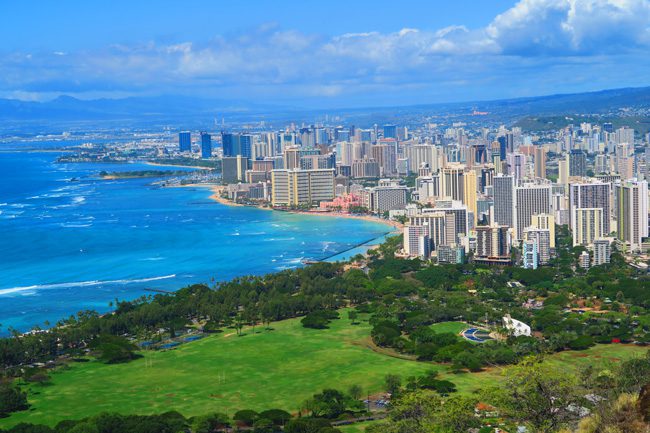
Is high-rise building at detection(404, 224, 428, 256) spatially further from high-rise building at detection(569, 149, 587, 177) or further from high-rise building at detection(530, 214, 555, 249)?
high-rise building at detection(569, 149, 587, 177)

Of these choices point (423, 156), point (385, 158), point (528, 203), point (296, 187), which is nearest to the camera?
point (528, 203)

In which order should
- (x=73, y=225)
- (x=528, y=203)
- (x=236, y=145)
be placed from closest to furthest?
(x=528, y=203)
(x=73, y=225)
(x=236, y=145)

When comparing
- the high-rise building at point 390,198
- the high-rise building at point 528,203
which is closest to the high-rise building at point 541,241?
the high-rise building at point 528,203

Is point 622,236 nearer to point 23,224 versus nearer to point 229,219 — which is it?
point 229,219

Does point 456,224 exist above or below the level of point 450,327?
above

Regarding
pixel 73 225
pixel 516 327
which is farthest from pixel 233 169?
pixel 516 327

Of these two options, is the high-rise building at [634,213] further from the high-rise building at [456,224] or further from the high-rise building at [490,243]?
the high-rise building at [456,224]

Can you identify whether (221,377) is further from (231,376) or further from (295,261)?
(295,261)
